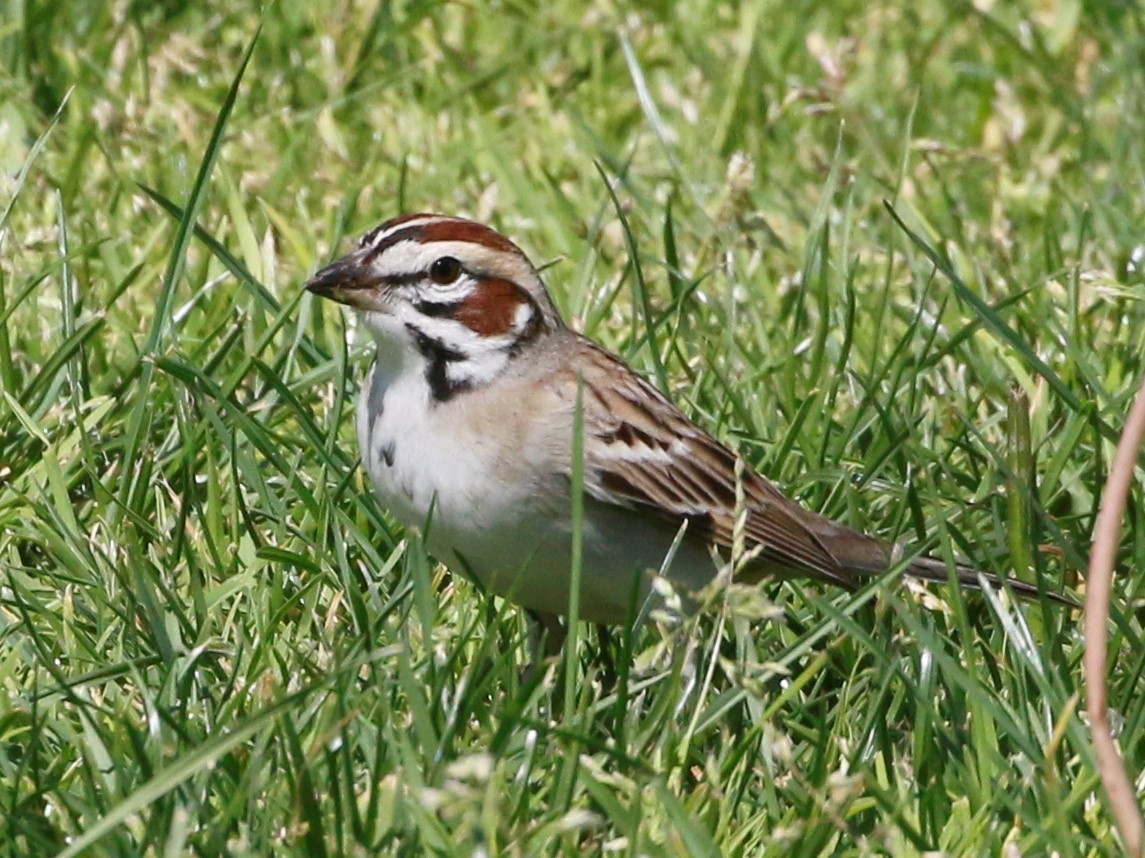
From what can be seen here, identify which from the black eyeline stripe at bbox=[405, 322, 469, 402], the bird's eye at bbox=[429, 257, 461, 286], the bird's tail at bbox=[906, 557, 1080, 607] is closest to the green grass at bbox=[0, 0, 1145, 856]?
the bird's tail at bbox=[906, 557, 1080, 607]

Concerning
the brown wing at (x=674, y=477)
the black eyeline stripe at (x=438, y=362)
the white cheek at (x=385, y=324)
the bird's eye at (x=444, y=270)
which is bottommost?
the brown wing at (x=674, y=477)

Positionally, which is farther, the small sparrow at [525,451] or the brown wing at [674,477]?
the brown wing at [674,477]

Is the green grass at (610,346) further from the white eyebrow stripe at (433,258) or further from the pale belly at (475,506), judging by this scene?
the white eyebrow stripe at (433,258)

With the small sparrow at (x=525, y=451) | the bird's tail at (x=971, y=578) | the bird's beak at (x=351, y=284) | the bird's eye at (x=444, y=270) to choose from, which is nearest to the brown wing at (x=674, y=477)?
the small sparrow at (x=525, y=451)

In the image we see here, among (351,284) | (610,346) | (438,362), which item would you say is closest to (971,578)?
(438,362)

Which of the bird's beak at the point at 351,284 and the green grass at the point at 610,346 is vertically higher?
the bird's beak at the point at 351,284

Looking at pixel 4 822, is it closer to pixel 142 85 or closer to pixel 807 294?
pixel 807 294

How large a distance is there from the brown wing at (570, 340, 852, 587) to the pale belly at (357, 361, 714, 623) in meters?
0.17

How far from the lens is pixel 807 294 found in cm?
456

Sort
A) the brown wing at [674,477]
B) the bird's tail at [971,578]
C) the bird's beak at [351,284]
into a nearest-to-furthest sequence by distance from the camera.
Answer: the bird's tail at [971,578] < the bird's beak at [351,284] < the brown wing at [674,477]

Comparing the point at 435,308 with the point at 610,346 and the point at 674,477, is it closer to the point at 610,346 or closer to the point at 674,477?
the point at 674,477

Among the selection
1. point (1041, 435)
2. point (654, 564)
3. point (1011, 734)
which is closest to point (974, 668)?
point (1011, 734)

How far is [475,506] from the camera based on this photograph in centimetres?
311

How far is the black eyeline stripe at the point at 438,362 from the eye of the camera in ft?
10.7
